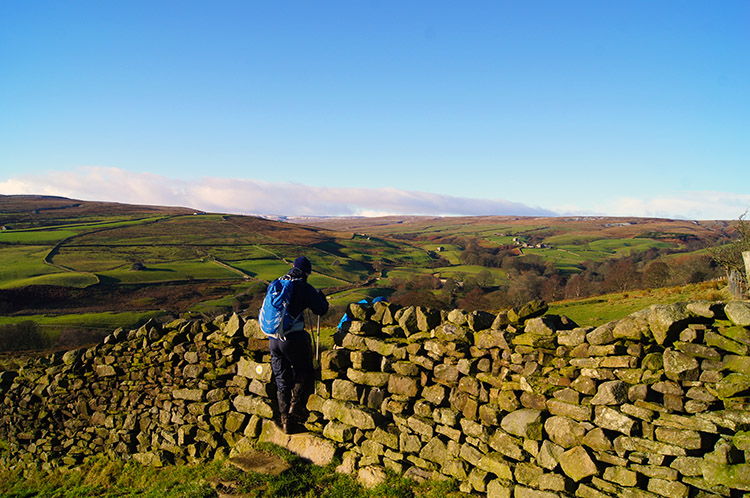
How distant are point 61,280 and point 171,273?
13034 mm

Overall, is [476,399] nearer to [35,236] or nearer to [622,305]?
[622,305]

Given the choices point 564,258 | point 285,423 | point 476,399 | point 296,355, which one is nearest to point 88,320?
point 285,423

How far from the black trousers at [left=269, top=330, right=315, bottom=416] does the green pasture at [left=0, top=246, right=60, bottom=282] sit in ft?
209

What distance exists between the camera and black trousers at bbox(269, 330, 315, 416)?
7316 millimetres

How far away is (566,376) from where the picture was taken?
17.9ft

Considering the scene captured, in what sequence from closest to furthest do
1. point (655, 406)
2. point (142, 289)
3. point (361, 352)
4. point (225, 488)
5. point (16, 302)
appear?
point (655, 406)
point (225, 488)
point (361, 352)
point (16, 302)
point (142, 289)

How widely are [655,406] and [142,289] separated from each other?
6088 cm

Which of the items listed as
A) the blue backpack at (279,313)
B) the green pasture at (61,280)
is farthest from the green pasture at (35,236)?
the blue backpack at (279,313)

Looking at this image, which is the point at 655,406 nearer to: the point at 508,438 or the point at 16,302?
the point at 508,438

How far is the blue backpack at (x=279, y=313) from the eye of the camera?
23.1 feet

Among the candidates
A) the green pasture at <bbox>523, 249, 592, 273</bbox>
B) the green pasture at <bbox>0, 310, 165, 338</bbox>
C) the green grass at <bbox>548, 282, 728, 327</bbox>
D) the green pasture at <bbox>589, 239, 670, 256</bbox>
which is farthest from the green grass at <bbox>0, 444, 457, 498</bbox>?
the green pasture at <bbox>589, 239, 670, 256</bbox>

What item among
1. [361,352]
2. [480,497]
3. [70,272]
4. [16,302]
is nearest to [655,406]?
[480,497]

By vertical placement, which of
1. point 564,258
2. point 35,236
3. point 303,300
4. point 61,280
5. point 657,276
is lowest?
point 61,280

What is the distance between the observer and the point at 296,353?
739 centimetres
